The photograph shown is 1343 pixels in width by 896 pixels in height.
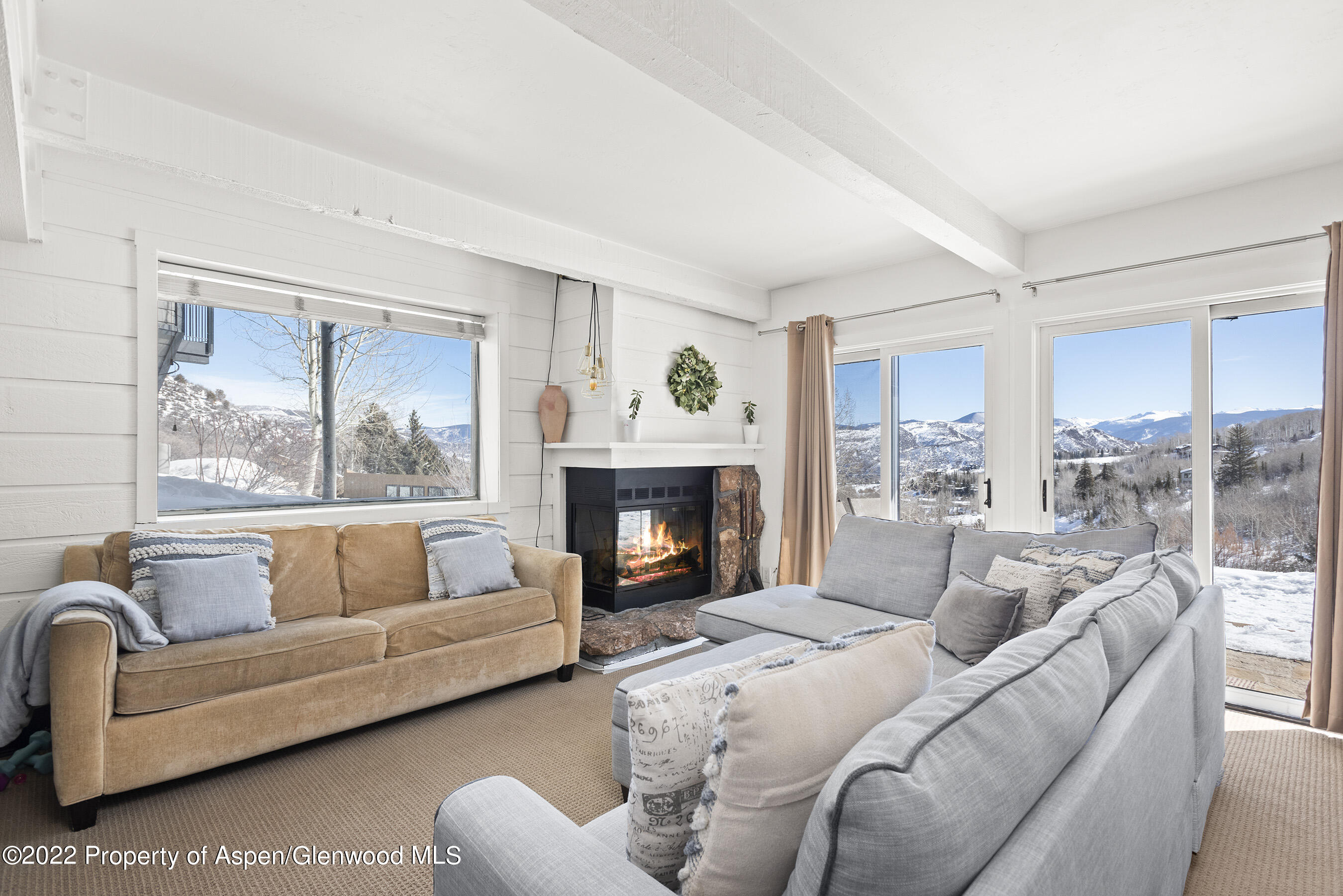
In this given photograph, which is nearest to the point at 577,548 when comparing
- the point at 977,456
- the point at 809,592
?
the point at 809,592

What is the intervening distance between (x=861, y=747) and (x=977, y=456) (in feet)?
12.3

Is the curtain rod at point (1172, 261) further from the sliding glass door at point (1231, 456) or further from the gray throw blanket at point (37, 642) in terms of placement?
the gray throw blanket at point (37, 642)

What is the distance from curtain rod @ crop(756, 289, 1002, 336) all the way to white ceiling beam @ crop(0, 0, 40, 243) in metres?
4.10

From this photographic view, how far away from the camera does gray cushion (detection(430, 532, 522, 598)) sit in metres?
3.38

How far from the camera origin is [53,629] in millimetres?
2098

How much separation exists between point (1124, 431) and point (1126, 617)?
8.52 ft

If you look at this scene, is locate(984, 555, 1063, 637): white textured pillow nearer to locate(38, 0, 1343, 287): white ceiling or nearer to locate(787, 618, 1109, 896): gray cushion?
locate(787, 618, 1109, 896): gray cushion

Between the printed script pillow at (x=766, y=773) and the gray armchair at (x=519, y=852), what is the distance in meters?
0.12

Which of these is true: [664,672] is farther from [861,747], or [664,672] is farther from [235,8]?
[235,8]

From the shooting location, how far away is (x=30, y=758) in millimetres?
2441

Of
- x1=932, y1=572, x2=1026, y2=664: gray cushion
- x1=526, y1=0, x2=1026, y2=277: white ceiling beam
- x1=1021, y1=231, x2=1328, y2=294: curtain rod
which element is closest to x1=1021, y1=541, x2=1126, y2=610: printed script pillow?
x1=932, y1=572, x2=1026, y2=664: gray cushion

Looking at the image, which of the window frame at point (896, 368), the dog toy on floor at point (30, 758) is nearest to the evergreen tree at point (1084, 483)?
the window frame at point (896, 368)

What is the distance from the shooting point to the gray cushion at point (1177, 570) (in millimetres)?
2121

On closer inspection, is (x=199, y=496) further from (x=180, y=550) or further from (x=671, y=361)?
(x=671, y=361)
